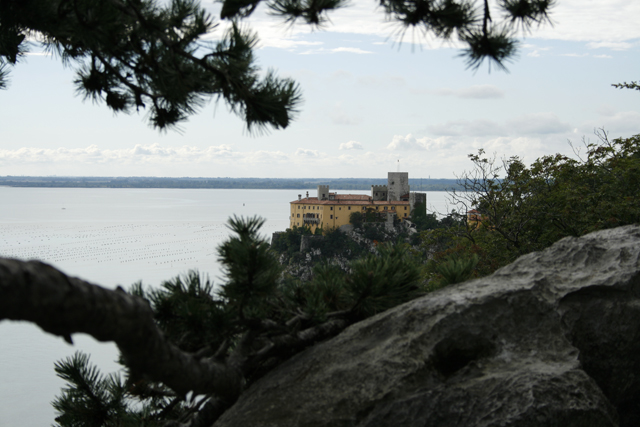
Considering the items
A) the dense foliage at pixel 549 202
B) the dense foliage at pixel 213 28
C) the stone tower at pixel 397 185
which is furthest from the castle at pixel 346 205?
the dense foliage at pixel 213 28

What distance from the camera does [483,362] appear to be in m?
2.30

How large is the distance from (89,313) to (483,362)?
5.47 feet

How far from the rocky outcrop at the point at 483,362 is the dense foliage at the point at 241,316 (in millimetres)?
178

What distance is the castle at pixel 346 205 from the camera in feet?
195

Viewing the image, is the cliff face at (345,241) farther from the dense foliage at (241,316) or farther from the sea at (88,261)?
the dense foliage at (241,316)

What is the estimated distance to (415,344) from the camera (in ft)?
7.40

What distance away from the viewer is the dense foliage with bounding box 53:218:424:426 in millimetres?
2145

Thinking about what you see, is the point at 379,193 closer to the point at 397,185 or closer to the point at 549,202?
the point at 397,185

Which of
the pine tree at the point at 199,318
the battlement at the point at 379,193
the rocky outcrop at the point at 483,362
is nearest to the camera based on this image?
the pine tree at the point at 199,318

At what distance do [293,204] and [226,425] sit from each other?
6099 centimetres

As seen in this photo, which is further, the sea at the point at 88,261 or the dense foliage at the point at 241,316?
the sea at the point at 88,261

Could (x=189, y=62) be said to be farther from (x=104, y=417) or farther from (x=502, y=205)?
(x=502, y=205)

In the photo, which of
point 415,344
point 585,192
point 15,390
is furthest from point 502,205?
point 15,390

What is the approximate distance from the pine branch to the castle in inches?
2255
